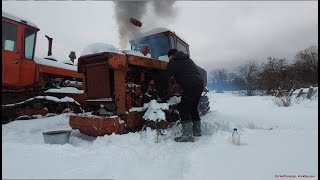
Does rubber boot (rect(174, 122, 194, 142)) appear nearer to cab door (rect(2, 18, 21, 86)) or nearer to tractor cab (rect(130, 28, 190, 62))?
tractor cab (rect(130, 28, 190, 62))

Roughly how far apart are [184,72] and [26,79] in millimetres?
4098

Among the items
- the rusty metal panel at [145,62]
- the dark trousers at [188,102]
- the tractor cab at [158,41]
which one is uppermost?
the tractor cab at [158,41]

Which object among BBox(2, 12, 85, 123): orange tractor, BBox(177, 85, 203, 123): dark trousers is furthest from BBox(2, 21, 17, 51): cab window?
BBox(177, 85, 203, 123): dark trousers

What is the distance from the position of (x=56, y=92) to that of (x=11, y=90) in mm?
1144

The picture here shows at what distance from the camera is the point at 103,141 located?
4074mm

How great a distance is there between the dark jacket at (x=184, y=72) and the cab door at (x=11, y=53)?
385 cm

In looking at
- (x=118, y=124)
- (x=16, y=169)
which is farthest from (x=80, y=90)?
(x=16, y=169)

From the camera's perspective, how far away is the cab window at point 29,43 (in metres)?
6.83

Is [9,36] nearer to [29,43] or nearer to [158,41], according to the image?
[29,43]

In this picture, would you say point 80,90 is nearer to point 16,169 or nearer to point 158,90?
point 158,90

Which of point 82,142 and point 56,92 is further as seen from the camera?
point 56,92

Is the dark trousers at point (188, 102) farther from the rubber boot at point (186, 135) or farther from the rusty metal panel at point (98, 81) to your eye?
the rusty metal panel at point (98, 81)

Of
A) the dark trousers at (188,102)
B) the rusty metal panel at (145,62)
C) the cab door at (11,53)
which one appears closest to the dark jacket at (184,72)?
the dark trousers at (188,102)

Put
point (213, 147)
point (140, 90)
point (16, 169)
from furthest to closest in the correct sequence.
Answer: point (140, 90) → point (213, 147) → point (16, 169)
